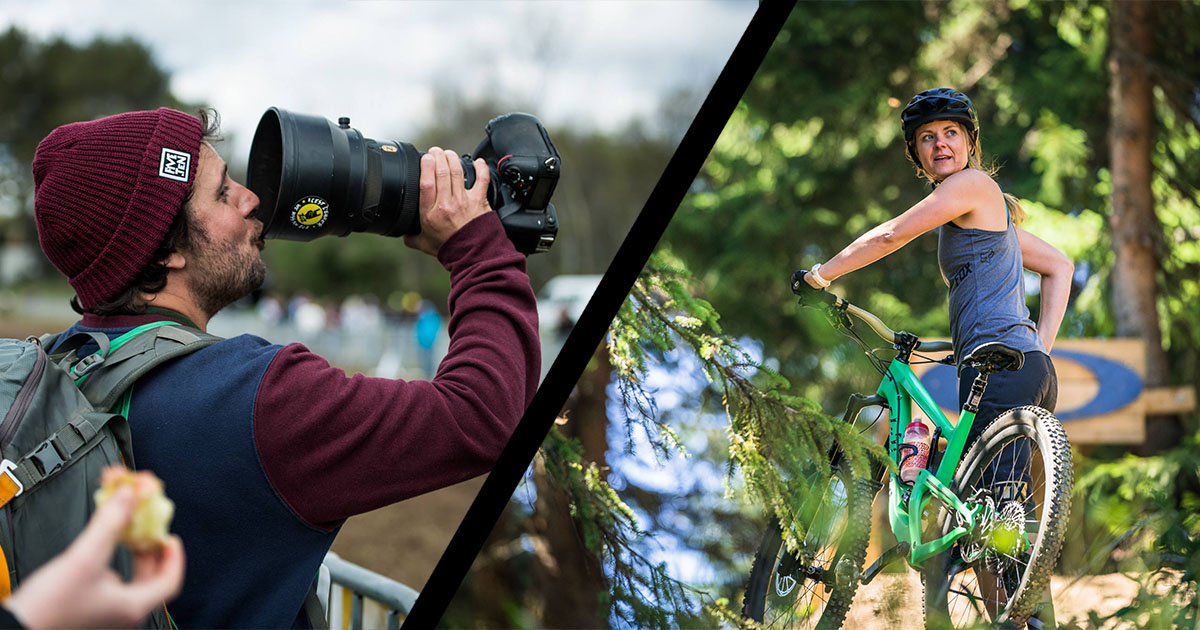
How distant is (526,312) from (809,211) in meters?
2.42

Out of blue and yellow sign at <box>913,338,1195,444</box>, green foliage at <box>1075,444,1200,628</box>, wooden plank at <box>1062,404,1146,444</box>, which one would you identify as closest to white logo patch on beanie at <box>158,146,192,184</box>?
green foliage at <box>1075,444,1200,628</box>

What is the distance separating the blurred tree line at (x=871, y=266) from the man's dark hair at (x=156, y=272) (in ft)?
1.92

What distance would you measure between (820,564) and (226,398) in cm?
67

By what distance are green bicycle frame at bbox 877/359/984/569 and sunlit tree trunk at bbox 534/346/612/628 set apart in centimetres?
52

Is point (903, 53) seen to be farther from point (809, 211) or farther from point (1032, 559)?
point (1032, 559)

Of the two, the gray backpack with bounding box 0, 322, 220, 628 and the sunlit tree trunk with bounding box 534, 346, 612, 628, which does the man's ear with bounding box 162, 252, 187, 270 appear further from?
the sunlit tree trunk with bounding box 534, 346, 612, 628

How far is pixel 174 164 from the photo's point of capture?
1035mm

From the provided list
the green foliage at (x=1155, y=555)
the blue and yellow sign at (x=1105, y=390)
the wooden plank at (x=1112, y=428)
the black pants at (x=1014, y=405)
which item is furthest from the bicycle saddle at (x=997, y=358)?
the wooden plank at (x=1112, y=428)

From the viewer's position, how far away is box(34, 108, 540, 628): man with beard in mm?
1010

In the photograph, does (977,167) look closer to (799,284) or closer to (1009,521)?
(799,284)

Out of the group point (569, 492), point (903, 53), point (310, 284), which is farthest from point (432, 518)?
point (310, 284)

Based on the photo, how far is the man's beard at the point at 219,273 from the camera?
43.6 inches

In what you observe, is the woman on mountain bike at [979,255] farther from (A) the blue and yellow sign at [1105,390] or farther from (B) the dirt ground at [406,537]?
(B) the dirt ground at [406,537]

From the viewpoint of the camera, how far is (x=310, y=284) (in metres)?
21.8
